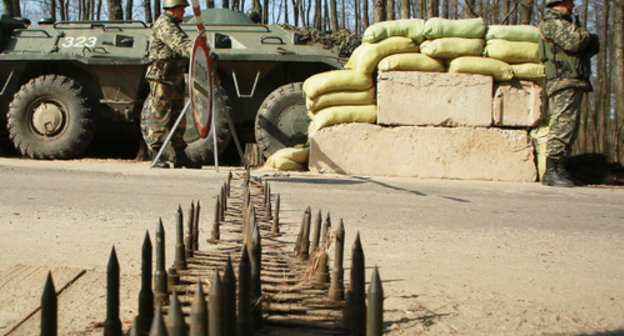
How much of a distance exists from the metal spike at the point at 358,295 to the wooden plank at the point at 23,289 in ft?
2.91

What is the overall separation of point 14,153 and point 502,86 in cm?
759

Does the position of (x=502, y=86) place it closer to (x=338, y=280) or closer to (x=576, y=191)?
(x=576, y=191)

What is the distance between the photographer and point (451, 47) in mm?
7344

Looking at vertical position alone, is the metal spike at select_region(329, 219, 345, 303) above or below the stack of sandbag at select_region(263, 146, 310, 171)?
above

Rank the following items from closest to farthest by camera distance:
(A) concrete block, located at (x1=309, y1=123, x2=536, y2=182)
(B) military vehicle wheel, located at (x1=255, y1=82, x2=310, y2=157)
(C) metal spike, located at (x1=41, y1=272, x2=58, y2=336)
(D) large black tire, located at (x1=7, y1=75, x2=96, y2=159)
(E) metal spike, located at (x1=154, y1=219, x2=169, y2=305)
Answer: (C) metal spike, located at (x1=41, y1=272, x2=58, y2=336) → (E) metal spike, located at (x1=154, y1=219, x2=169, y2=305) → (A) concrete block, located at (x1=309, y1=123, x2=536, y2=182) → (B) military vehicle wheel, located at (x1=255, y1=82, x2=310, y2=157) → (D) large black tire, located at (x1=7, y1=75, x2=96, y2=159)

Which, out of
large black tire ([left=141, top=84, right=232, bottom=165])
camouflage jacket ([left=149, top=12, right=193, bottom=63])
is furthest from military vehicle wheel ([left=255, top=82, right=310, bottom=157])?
camouflage jacket ([left=149, top=12, right=193, bottom=63])

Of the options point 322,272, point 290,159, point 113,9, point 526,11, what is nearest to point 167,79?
point 290,159

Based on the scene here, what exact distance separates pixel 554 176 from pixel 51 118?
6463 millimetres

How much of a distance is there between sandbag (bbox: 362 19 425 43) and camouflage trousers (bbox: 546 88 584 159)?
1771 mm

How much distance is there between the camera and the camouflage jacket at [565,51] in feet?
20.6

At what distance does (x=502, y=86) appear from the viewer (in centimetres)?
742

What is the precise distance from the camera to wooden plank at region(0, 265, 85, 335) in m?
1.65

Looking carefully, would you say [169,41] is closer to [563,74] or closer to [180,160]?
[180,160]

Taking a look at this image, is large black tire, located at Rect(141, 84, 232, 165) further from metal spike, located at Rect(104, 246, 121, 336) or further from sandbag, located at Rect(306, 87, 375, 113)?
metal spike, located at Rect(104, 246, 121, 336)
